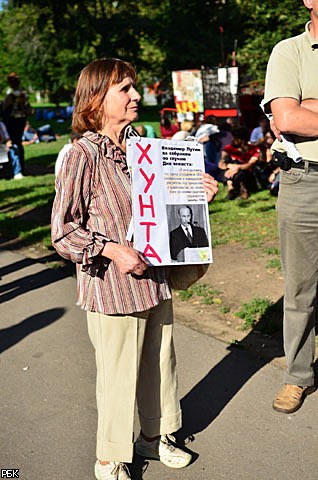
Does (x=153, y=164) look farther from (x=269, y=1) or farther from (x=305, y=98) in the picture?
(x=269, y=1)

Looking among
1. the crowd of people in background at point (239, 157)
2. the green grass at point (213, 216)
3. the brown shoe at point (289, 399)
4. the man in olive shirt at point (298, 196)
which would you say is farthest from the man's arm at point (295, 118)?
the crowd of people in background at point (239, 157)

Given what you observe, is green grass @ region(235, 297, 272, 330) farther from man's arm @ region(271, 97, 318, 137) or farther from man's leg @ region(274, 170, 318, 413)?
man's arm @ region(271, 97, 318, 137)

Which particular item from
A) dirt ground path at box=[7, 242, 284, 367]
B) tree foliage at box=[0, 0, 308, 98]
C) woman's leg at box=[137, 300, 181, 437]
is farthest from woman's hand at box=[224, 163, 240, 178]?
tree foliage at box=[0, 0, 308, 98]

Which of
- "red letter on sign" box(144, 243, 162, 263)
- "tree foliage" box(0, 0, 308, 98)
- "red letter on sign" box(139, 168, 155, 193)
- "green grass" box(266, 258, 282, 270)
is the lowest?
"green grass" box(266, 258, 282, 270)

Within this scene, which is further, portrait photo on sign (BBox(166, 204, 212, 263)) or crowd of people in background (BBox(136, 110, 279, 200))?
crowd of people in background (BBox(136, 110, 279, 200))

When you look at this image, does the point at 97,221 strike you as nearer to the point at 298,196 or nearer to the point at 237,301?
the point at 298,196

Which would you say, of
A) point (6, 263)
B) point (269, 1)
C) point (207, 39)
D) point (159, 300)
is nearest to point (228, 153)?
point (269, 1)

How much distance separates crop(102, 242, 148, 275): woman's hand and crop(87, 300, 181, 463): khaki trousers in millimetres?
306

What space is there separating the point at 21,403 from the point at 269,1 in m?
11.5

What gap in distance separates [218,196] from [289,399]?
7.88 meters

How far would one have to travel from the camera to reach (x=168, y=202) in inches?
125

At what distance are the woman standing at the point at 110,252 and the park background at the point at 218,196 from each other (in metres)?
1.99

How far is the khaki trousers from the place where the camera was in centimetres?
329

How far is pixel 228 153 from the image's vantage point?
11914 mm
